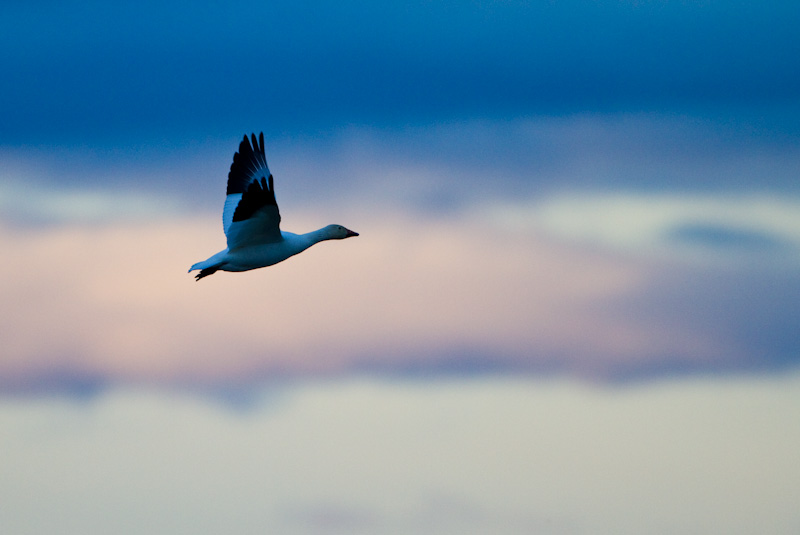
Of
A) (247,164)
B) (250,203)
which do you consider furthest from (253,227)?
(247,164)

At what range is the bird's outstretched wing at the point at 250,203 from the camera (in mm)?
31281

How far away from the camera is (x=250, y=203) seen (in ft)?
103

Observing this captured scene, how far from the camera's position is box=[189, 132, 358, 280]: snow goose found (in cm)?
3144

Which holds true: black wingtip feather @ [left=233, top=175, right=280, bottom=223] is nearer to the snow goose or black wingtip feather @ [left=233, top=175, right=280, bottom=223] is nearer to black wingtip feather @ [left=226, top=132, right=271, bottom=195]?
the snow goose

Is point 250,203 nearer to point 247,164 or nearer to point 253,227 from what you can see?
point 253,227

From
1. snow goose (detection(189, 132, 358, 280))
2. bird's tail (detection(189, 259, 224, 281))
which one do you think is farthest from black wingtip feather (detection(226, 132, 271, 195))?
bird's tail (detection(189, 259, 224, 281))

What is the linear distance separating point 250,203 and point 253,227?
960 mm

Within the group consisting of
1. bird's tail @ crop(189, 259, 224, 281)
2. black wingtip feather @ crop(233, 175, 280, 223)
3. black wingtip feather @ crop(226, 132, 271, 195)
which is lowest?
bird's tail @ crop(189, 259, 224, 281)

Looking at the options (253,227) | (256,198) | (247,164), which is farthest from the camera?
(247,164)

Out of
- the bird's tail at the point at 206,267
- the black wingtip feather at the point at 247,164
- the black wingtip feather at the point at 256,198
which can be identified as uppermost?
the black wingtip feather at the point at 247,164

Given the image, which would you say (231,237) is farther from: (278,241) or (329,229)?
(329,229)

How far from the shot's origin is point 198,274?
33.2 metres

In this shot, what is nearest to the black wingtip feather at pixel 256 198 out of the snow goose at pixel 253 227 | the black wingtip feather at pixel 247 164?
the snow goose at pixel 253 227

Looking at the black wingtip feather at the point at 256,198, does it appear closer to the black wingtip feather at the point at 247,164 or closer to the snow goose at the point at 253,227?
the snow goose at the point at 253,227
